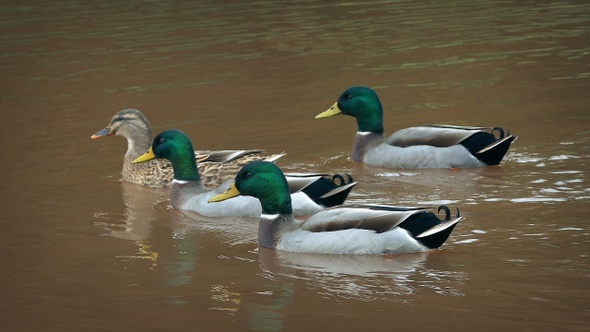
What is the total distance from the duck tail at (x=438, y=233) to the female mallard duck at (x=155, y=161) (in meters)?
2.94

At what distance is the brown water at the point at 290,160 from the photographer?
794 cm

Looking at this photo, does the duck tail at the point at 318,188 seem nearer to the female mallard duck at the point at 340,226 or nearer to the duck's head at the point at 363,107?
the female mallard duck at the point at 340,226

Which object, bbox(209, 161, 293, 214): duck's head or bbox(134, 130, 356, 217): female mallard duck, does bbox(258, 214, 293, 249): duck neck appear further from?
bbox(134, 130, 356, 217): female mallard duck

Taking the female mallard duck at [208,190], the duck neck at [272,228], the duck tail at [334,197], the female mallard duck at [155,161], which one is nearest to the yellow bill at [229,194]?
the duck neck at [272,228]

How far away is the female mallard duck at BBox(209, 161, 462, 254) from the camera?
28.7 feet

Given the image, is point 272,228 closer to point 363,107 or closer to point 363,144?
point 363,144

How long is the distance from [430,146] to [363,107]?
124 centimetres

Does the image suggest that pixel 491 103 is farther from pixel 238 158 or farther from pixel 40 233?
pixel 40 233

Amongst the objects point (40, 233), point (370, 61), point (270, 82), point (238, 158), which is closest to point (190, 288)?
point (40, 233)

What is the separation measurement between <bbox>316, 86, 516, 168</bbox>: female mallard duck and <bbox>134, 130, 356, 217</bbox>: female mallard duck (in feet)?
5.35

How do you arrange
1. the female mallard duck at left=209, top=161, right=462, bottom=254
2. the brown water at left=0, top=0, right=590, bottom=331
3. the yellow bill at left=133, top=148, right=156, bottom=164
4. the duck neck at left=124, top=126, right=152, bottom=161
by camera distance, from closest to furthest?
Result: the brown water at left=0, top=0, right=590, bottom=331 → the female mallard duck at left=209, top=161, right=462, bottom=254 → the yellow bill at left=133, top=148, right=156, bottom=164 → the duck neck at left=124, top=126, right=152, bottom=161

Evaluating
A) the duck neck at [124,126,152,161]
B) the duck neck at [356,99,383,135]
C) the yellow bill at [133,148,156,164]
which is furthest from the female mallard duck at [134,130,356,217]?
the duck neck at [356,99,383,135]

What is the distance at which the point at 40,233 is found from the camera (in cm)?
1030

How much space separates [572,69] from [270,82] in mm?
4255
